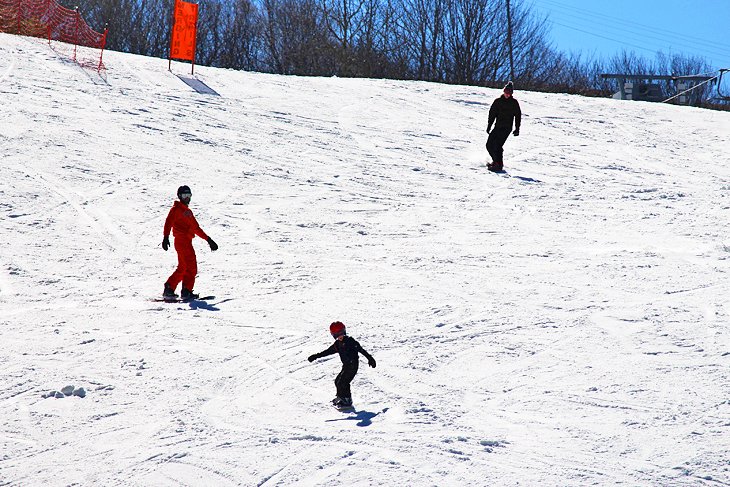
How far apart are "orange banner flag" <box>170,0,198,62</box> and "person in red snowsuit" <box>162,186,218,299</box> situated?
12114 mm

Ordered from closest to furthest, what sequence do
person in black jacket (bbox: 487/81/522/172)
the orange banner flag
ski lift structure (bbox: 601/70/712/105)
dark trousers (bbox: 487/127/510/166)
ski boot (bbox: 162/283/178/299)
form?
ski boot (bbox: 162/283/178/299) → person in black jacket (bbox: 487/81/522/172) → dark trousers (bbox: 487/127/510/166) → the orange banner flag → ski lift structure (bbox: 601/70/712/105)

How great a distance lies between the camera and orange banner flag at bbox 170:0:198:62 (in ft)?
68.8

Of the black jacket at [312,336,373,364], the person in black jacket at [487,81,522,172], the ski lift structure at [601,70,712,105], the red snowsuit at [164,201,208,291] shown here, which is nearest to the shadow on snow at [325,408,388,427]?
the black jacket at [312,336,373,364]

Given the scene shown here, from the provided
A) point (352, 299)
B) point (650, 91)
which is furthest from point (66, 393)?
point (650, 91)

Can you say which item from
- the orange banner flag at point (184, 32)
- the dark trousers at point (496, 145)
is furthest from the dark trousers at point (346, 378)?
the orange banner flag at point (184, 32)

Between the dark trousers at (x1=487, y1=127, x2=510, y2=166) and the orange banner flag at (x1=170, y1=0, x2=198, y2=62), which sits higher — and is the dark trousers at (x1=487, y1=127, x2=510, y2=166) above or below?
below

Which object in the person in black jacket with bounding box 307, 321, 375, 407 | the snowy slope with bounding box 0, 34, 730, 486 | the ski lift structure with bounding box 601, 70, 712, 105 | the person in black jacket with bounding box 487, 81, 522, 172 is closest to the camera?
the snowy slope with bounding box 0, 34, 730, 486

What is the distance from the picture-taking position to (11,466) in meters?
5.50

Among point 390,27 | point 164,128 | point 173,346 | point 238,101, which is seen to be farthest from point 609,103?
point 390,27

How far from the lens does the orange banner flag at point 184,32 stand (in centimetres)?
2098

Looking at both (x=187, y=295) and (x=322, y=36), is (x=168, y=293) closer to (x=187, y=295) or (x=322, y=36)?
(x=187, y=295)

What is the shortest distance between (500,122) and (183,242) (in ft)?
26.8

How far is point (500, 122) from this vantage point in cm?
1584

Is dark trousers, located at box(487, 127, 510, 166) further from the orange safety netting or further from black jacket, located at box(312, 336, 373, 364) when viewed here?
the orange safety netting
